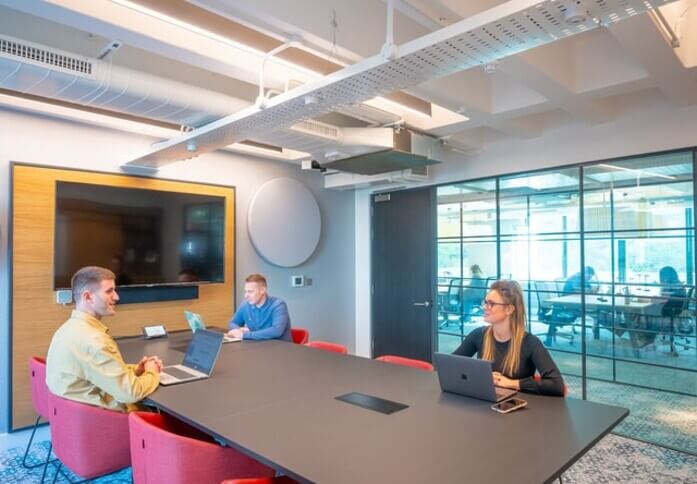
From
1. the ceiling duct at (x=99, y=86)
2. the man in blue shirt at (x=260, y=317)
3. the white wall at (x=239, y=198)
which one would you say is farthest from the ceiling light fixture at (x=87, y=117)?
the man in blue shirt at (x=260, y=317)

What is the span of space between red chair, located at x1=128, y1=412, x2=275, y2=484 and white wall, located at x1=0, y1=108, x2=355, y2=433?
2.44 metres

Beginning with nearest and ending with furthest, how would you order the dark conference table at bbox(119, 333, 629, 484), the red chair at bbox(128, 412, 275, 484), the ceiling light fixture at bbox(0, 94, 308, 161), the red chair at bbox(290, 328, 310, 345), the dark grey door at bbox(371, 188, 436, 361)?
the dark conference table at bbox(119, 333, 629, 484), the red chair at bbox(128, 412, 275, 484), the ceiling light fixture at bbox(0, 94, 308, 161), the red chair at bbox(290, 328, 310, 345), the dark grey door at bbox(371, 188, 436, 361)

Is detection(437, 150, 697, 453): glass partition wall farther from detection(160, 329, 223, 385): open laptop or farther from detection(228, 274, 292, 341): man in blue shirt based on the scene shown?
detection(160, 329, 223, 385): open laptop

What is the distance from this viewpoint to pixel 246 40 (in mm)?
2805

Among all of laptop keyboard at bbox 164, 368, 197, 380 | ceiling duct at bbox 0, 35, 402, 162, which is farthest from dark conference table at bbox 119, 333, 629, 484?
ceiling duct at bbox 0, 35, 402, 162

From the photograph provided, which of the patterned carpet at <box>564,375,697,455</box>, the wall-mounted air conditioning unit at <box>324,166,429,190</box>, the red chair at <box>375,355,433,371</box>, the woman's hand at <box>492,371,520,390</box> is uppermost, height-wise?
the wall-mounted air conditioning unit at <box>324,166,429,190</box>

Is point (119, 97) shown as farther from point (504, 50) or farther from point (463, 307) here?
point (463, 307)

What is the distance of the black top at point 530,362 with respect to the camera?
7.28 ft

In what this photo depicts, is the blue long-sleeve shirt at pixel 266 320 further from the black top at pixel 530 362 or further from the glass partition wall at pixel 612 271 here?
the glass partition wall at pixel 612 271

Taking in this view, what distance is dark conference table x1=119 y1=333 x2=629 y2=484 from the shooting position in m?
1.44

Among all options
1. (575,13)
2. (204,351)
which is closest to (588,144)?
(575,13)

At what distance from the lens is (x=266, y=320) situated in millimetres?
3986

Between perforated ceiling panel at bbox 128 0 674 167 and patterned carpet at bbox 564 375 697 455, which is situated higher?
perforated ceiling panel at bbox 128 0 674 167

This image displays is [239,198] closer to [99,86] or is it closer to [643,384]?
[99,86]
